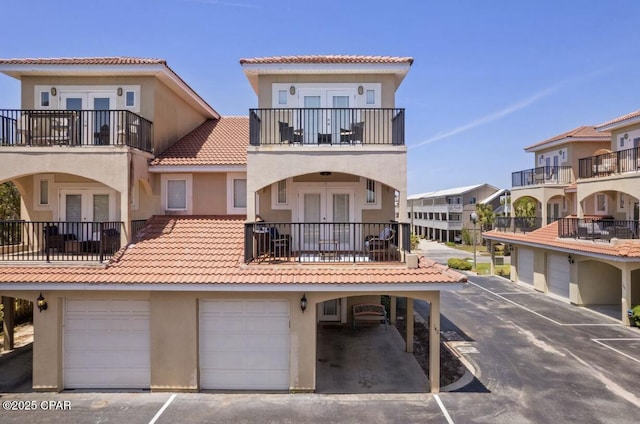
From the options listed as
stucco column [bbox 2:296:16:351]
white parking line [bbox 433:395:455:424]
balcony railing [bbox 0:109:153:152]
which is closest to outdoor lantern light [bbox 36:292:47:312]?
stucco column [bbox 2:296:16:351]

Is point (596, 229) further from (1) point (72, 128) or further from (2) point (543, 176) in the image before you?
(1) point (72, 128)

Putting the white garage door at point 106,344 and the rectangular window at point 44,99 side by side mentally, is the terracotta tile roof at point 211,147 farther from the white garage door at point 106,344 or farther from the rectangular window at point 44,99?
the white garage door at point 106,344

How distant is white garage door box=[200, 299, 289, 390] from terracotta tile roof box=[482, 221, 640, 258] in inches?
627

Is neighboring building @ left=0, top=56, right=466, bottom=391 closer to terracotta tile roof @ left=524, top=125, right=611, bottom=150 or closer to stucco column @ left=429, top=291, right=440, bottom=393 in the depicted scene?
stucco column @ left=429, top=291, right=440, bottom=393

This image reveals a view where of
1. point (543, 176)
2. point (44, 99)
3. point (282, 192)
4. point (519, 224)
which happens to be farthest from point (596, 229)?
point (44, 99)

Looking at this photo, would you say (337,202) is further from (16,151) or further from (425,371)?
(16,151)

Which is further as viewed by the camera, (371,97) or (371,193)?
(371,193)

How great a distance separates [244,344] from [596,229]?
2017 centimetres

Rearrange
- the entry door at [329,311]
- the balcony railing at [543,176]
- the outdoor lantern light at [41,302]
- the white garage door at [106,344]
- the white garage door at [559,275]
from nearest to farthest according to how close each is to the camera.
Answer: the outdoor lantern light at [41,302], the white garage door at [106,344], the entry door at [329,311], the white garage door at [559,275], the balcony railing at [543,176]

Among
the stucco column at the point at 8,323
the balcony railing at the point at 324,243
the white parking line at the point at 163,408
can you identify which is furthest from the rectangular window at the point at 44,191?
the white parking line at the point at 163,408

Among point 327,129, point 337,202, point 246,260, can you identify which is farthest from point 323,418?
point 327,129

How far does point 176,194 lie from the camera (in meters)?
15.3

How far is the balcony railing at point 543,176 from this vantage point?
28.7 m

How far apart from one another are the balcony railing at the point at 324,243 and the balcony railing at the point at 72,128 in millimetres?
5951
